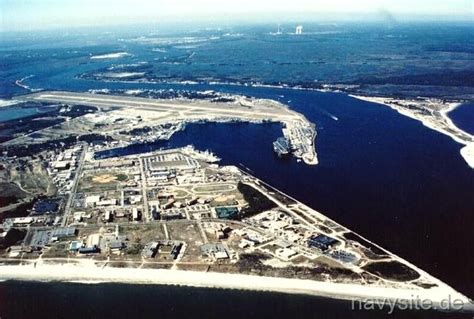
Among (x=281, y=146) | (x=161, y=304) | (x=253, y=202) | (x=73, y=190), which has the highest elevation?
(x=281, y=146)

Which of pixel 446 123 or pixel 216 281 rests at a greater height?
pixel 446 123

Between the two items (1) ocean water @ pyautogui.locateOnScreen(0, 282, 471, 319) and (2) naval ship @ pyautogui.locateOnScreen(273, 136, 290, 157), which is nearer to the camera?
(1) ocean water @ pyautogui.locateOnScreen(0, 282, 471, 319)

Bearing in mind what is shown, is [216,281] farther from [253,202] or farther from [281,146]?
[281,146]

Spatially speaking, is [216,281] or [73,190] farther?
[73,190]

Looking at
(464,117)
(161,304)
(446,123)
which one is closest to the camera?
(161,304)

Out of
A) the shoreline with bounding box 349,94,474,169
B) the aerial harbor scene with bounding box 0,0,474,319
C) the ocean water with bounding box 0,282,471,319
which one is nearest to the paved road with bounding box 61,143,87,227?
the aerial harbor scene with bounding box 0,0,474,319

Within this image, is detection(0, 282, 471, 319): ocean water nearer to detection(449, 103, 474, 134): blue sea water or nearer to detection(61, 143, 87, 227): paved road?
detection(61, 143, 87, 227): paved road

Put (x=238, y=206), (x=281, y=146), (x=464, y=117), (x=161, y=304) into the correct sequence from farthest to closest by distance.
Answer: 1. (x=464, y=117)
2. (x=281, y=146)
3. (x=238, y=206)
4. (x=161, y=304)

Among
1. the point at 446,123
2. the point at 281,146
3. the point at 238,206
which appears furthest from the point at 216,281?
the point at 446,123
